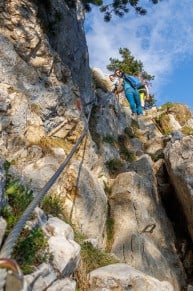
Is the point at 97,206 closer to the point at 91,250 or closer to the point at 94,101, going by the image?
the point at 91,250

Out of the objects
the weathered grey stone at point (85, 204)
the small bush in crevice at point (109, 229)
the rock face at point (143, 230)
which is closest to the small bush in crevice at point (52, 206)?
the weathered grey stone at point (85, 204)

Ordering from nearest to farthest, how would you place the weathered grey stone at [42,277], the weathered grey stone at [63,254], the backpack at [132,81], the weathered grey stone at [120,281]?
1. the weathered grey stone at [42,277]
2. the weathered grey stone at [63,254]
3. the weathered grey stone at [120,281]
4. the backpack at [132,81]

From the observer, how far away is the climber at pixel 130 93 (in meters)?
14.9

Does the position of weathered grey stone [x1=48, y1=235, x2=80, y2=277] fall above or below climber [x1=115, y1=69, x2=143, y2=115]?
below

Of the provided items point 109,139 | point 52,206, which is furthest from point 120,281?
point 109,139

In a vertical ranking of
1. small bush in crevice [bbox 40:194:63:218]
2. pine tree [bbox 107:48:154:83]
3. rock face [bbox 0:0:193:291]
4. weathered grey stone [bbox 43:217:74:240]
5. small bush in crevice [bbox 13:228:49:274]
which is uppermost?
pine tree [bbox 107:48:154:83]

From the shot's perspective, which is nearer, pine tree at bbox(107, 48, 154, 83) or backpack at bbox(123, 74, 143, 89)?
backpack at bbox(123, 74, 143, 89)

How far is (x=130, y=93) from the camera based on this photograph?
14875 millimetres

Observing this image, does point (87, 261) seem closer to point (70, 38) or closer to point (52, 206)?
point (52, 206)

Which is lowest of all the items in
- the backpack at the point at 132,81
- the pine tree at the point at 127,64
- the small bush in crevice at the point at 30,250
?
the small bush in crevice at the point at 30,250

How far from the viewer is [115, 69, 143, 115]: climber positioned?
14891 mm

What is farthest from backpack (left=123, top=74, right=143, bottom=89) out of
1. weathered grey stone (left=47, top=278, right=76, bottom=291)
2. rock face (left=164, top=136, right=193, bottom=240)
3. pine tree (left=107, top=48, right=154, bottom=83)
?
pine tree (left=107, top=48, right=154, bottom=83)

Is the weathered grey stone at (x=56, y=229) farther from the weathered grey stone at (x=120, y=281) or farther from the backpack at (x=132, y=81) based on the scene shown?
the backpack at (x=132, y=81)

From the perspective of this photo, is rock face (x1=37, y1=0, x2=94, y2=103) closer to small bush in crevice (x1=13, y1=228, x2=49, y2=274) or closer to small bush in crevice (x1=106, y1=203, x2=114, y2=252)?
small bush in crevice (x1=106, y1=203, x2=114, y2=252)
